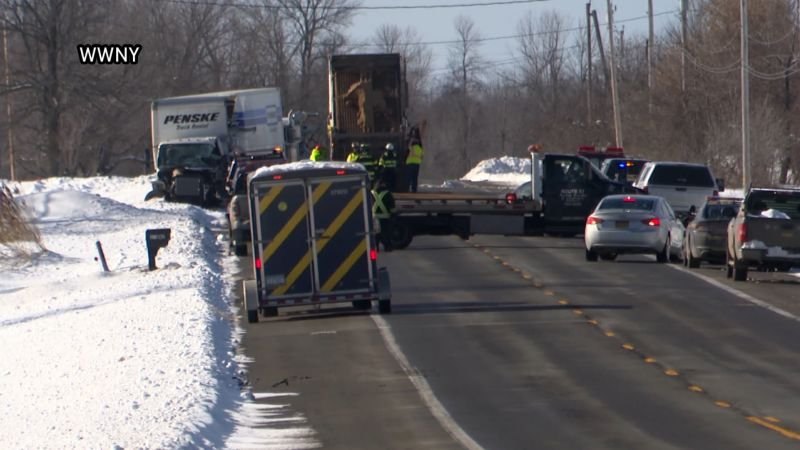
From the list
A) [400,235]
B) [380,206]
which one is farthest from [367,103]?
[380,206]

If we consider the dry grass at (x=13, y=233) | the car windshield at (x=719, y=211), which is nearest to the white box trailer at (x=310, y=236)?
A: the car windshield at (x=719, y=211)

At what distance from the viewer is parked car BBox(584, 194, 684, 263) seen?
94.1 ft

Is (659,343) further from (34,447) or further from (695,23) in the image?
(695,23)

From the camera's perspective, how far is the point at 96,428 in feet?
38.3

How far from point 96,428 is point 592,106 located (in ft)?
247

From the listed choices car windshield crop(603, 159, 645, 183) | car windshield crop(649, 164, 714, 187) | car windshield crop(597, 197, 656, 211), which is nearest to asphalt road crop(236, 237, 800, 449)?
car windshield crop(597, 197, 656, 211)

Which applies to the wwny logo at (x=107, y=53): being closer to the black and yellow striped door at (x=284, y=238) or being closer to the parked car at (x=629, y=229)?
the parked car at (x=629, y=229)

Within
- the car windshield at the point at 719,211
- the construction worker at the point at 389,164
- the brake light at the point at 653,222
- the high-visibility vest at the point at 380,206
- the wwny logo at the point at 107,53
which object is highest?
the wwny logo at the point at 107,53

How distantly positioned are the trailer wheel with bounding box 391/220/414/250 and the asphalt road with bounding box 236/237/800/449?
4.78 metres

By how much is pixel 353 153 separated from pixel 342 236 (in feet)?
53.2

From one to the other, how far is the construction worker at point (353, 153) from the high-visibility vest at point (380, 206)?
550 centimetres

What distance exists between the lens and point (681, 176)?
3797cm

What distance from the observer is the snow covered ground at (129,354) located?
11891mm

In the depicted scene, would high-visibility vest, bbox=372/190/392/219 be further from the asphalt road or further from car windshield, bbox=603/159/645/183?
car windshield, bbox=603/159/645/183
